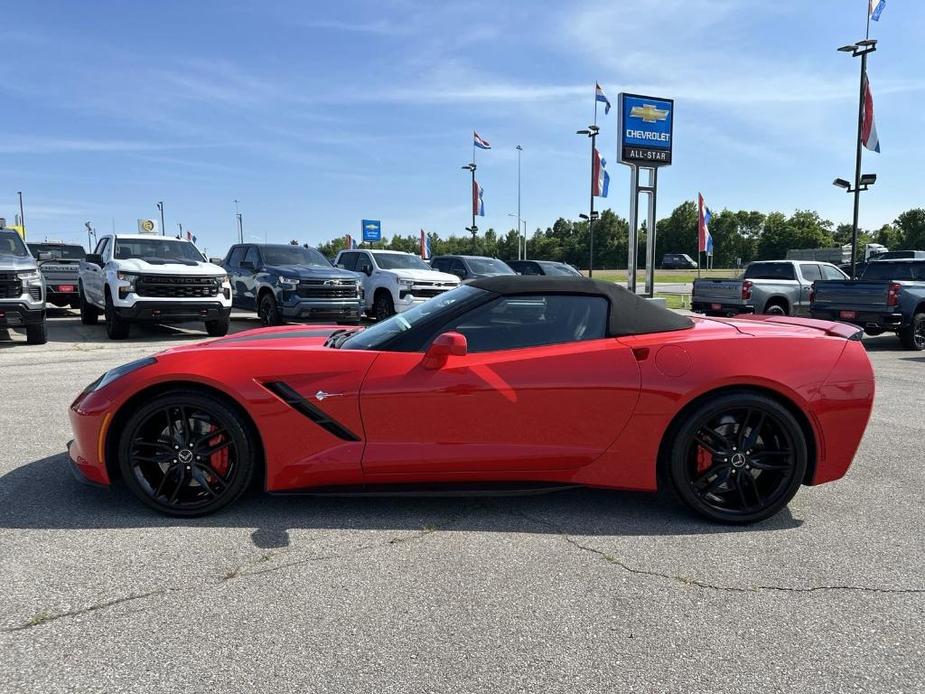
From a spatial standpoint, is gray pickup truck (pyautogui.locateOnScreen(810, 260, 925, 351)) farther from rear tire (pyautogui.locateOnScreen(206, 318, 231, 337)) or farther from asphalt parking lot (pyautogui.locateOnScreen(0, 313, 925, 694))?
rear tire (pyautogui.locateOnScreen(206, 318, 231, 337))

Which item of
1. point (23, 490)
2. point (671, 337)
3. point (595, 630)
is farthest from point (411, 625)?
point (23, 490)

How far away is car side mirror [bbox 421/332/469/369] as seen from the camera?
3357 mm

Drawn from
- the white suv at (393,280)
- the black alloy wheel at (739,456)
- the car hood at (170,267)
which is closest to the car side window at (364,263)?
the white suv at (393,280)

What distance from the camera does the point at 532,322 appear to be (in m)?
3.67

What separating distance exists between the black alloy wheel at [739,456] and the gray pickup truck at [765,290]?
12991mm

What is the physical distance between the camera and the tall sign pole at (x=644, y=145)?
24.1 meters

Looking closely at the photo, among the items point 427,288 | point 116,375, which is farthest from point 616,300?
point 427,288

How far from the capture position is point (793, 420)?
3559 millimetres

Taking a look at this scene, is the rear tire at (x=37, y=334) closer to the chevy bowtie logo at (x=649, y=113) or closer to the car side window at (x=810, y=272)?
the car side window at (x=810, y=272)

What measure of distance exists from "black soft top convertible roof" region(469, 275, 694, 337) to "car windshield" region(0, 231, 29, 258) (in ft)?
34.9

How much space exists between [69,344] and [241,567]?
10327 mm

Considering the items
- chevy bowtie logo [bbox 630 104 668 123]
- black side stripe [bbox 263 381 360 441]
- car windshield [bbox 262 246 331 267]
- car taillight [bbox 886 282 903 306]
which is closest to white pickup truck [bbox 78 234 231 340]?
car windshield [bbox 262 246 331 267]

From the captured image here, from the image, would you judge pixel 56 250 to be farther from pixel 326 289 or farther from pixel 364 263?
pixel 326 289

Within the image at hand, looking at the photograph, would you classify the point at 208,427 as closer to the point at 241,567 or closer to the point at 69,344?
the point at 241,567
